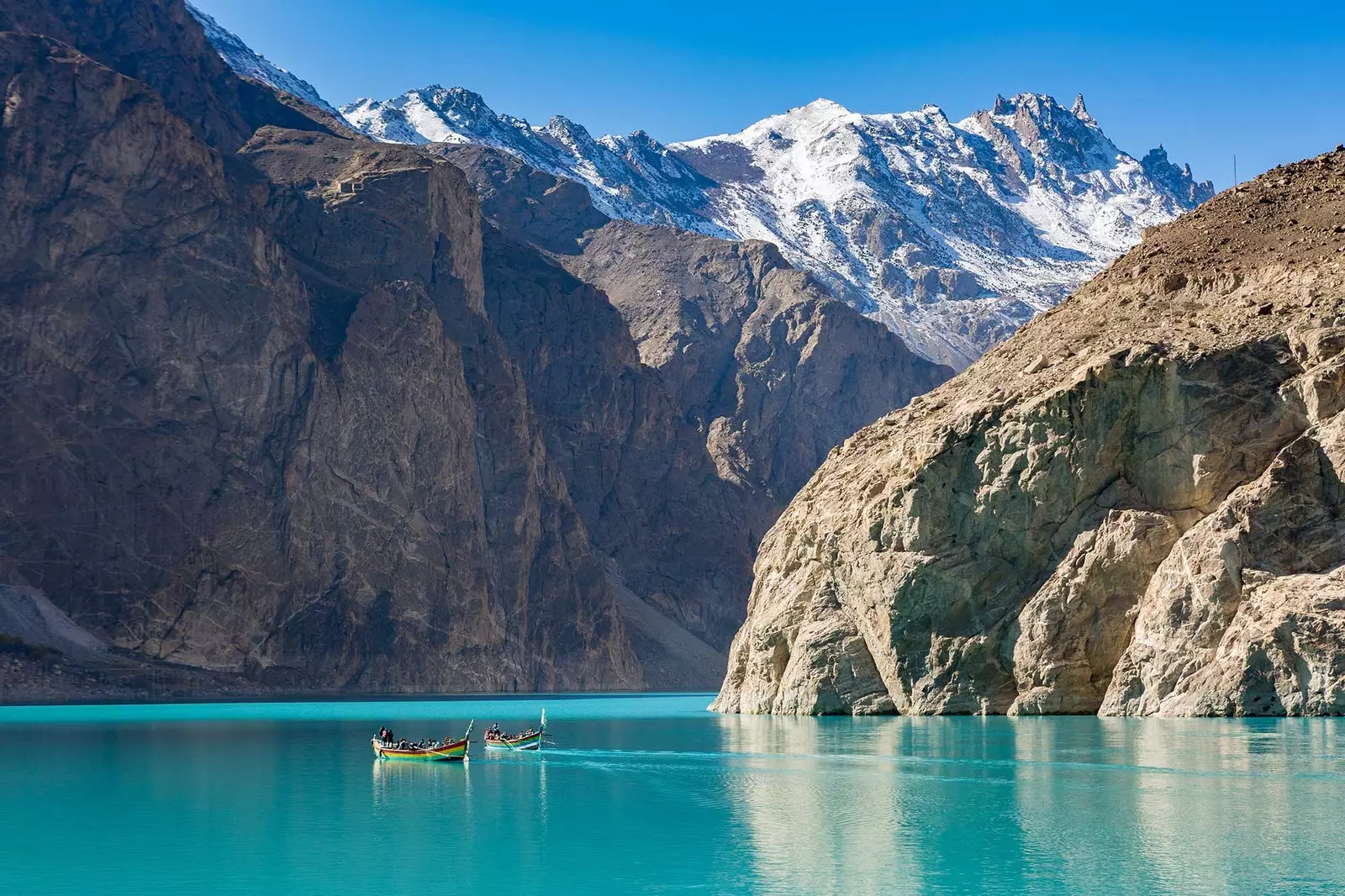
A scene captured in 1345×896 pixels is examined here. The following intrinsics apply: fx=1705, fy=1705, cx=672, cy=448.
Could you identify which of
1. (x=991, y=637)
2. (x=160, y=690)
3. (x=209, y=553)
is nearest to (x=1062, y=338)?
(x=991, y=637)

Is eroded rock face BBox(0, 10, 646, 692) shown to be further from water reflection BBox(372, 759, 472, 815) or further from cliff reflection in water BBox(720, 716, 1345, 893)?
cliff reflection in water BBox(720, 716, 1345, 893)

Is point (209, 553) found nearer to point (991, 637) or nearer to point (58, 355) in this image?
point (58, 355)

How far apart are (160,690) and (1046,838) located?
419 feet

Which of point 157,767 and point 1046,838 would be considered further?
point 157,767

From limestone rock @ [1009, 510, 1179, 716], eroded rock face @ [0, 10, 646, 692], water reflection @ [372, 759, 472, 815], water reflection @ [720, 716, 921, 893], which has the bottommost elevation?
water reflection @ [372, 759, 472, 815]

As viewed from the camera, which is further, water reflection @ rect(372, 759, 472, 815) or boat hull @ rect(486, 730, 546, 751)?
boat hull @ rect(486, 730, 546, 751)

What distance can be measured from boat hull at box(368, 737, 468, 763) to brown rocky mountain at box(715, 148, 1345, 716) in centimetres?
2904

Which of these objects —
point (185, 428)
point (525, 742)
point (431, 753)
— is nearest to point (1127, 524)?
point (525, 742)

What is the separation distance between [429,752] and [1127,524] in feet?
121

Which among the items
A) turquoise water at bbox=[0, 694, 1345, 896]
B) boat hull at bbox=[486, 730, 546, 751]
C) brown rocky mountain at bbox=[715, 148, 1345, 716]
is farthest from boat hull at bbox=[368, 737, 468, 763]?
brown rocky mountain at bbox=[715, 148, 1345, 716]

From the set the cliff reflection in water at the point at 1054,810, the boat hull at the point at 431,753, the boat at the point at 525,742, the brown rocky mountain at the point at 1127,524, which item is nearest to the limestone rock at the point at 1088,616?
the brown rocky mountain at the point at 1127,524

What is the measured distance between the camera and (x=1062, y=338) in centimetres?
9794

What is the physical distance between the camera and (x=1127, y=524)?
275 ft

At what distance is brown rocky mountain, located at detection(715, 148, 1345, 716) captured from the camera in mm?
76688
